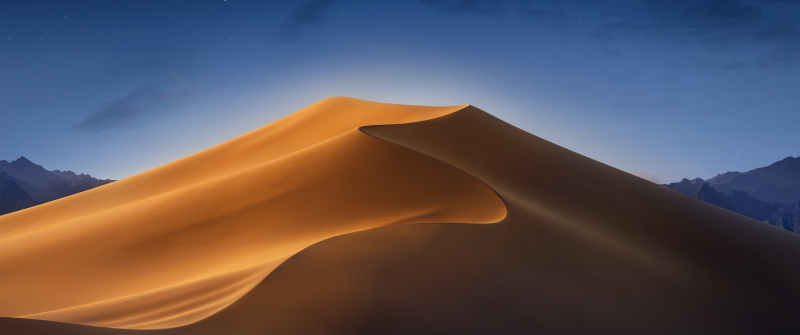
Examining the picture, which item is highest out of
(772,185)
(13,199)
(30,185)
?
(30,185)

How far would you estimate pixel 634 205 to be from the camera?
1252 cm

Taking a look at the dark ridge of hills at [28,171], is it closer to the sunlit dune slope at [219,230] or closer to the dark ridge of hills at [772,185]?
the sunlit dune slope at [219,230]

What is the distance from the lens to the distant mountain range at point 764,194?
127 meters

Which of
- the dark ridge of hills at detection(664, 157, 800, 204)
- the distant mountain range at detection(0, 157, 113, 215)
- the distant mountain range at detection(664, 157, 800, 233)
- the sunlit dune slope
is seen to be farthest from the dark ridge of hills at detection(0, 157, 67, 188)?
the dark ridge of hills at detection(664, 157, 800, 204)

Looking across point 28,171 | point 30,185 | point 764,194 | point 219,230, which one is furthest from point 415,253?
point 28,171

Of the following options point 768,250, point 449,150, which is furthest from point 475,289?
point 768,250

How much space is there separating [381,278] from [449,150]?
8.55 metres

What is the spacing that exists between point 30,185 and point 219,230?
164636 millimetres

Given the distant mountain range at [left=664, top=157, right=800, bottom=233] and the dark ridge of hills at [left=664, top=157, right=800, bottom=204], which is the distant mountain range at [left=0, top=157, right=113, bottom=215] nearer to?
the distant mountain range at [left=664, top=157, right=800, bottom=233]

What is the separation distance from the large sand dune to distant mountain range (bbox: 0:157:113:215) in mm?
90296

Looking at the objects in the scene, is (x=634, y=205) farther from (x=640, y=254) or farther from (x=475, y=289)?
(x=475, y=289)

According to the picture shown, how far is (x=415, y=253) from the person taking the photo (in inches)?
241

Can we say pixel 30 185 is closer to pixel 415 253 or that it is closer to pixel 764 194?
pixel 415 253

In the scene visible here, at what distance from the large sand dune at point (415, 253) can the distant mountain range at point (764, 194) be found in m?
120
